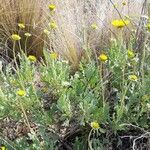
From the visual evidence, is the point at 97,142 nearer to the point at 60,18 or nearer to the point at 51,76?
the point at 51,76

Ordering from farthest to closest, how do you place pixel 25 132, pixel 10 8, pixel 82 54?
pixel 10 8, pixel 82 54, pixel 25 132

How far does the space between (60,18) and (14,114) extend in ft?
2.85

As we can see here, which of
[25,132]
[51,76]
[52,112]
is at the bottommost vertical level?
[25,132]

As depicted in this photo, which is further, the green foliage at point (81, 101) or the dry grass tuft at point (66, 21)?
the dry grass tuft at point (66, 21)

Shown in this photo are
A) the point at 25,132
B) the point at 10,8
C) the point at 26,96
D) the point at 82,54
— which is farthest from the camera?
the point at 10,8

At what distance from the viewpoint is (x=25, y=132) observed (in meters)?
1.80

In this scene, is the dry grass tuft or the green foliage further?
the dry grass tuft

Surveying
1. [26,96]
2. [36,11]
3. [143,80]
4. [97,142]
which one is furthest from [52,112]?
A: [36,11]

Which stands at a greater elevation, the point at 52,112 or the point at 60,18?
the point at 60,18

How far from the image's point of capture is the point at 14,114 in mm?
1657

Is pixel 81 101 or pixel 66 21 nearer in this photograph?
pixel 81 101

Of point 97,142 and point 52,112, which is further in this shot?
point 52,112

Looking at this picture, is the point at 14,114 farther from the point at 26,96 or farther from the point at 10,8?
the point at 10,8

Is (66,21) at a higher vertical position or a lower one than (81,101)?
higher
